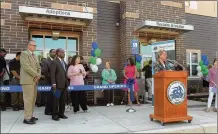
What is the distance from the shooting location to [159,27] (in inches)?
372

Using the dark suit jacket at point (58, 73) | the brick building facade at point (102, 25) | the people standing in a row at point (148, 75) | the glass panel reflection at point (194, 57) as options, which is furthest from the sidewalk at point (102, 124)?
the glass panel reflection at point (194, 57)

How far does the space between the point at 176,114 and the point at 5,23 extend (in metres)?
6.35

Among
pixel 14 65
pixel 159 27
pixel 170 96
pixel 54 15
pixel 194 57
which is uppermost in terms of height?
pixel 54 15

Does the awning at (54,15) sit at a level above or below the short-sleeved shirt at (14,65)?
above

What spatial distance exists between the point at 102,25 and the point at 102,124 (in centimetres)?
542

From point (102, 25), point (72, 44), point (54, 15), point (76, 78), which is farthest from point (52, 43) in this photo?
point (76, 78)

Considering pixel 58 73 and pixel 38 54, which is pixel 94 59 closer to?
pixel 38 54

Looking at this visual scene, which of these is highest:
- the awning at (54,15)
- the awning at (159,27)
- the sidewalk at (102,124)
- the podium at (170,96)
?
the awning at (54,15)

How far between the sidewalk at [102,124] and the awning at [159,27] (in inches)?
149

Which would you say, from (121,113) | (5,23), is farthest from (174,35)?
(5,23)

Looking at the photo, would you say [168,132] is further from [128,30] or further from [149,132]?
[128,30]

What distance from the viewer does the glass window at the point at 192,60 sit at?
11887 millimetres

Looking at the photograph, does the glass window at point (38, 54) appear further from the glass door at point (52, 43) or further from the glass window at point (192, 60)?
the glass window at point (192, 60)

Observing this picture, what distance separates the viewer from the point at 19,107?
24.3 ft
